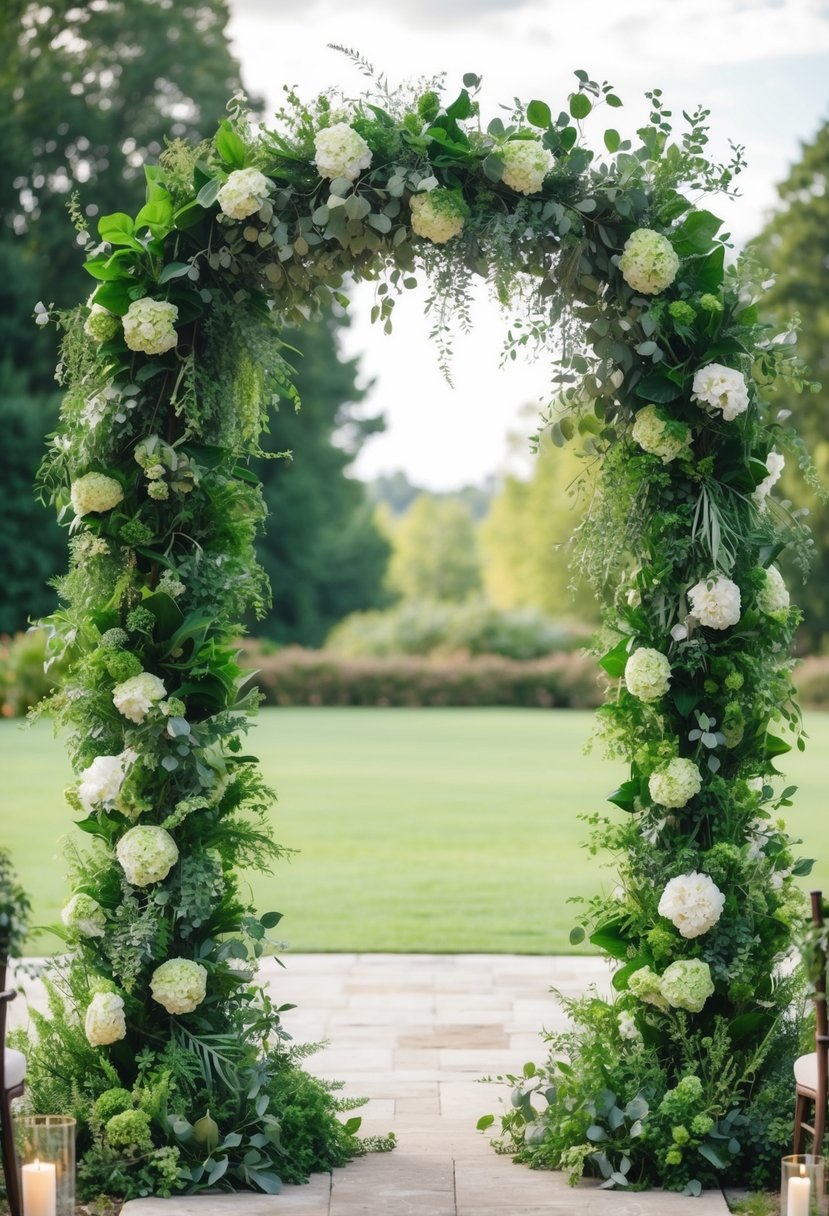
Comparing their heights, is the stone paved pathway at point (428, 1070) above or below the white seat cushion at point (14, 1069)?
below

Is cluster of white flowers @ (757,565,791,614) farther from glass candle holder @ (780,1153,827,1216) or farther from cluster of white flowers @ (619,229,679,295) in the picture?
glass candle holder @ (780,1153,827,1216)

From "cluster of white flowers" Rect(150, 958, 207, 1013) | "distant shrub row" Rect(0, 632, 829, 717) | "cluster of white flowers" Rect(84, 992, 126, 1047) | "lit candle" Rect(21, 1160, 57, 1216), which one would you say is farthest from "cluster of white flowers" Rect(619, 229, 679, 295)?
"distant shrub row" Rect(0, 632, 829, 717)

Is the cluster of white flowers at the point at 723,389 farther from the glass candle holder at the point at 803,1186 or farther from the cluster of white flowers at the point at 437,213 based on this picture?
the glass candle holder at the point at 803,1186

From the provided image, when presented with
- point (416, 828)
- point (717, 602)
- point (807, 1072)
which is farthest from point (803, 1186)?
point (416, 828)

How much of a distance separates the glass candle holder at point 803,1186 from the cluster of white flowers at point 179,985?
1655 millimetres

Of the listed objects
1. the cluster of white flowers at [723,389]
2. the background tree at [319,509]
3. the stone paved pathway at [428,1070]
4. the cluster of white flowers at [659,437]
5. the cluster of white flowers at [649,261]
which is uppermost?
the background tree at [319,509]

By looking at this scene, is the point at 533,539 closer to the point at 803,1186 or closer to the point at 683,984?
the point at 683,984

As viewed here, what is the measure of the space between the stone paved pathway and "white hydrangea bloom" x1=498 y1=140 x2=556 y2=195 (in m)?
2.82

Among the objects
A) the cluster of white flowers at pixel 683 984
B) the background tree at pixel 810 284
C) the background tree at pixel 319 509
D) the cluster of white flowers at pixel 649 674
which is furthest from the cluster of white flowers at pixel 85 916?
the background tree at pixel 810 284

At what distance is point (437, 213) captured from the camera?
405cm

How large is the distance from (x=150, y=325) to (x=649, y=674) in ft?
5.72

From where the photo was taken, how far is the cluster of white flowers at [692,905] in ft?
13.2

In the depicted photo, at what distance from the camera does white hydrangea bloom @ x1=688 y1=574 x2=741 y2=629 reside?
13.4 feet

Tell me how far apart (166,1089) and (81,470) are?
1804 mm
